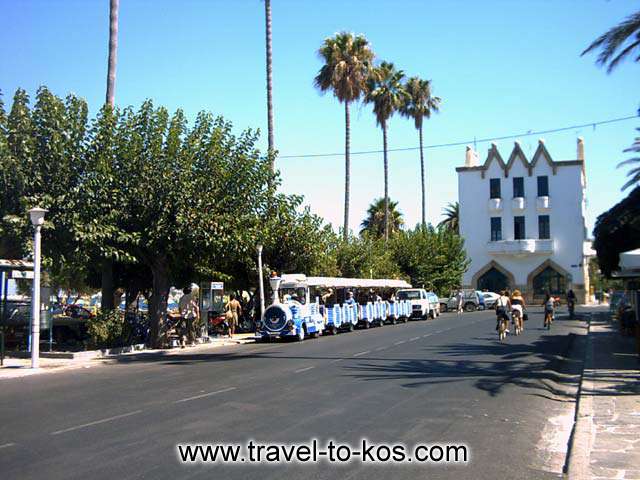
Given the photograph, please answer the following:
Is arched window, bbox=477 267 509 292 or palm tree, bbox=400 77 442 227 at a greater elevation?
palm tree, bbox=400 77 442 227

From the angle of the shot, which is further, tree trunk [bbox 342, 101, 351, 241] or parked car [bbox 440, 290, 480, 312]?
parked car [bbox 440, 290, 480, 312]

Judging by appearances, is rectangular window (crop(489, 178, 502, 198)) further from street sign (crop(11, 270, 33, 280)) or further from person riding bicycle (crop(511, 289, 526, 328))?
street sign (crop(11, 270, 33, 280))

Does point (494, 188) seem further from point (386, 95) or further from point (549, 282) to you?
point (386, 95)

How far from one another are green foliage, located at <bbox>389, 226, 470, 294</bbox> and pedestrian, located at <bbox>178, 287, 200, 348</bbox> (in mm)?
32646

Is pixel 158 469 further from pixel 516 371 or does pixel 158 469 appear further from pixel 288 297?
pixel 288 297

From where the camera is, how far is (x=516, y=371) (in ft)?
51.3

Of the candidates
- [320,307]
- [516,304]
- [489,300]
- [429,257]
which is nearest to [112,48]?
[320,307]

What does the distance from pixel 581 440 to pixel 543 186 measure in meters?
63.5

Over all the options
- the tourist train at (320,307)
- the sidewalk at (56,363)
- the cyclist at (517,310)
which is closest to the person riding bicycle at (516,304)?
the cyclist at (517,310)

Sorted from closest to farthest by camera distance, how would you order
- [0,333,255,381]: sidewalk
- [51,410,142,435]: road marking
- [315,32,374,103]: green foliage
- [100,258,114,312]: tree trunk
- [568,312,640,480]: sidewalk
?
[568,312,640,480]: sidewalk, [51,410,142,435]: road marking, [0,333,255,381]: sidewalk, [100,258,114,312]: tree trunk, [315,32,374,103]: green foliage

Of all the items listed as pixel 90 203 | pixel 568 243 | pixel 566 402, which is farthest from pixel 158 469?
pixel 568 243

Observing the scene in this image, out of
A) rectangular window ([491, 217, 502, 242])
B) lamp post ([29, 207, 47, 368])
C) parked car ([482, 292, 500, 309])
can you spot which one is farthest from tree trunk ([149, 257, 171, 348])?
rectangular window ([491, 217, 502, 242])

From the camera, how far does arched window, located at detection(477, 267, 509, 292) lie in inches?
2749

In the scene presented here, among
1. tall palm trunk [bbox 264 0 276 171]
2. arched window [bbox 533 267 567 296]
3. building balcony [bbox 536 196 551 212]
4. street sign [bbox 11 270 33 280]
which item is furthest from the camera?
building balcony [bbox 536 196 551 212]
